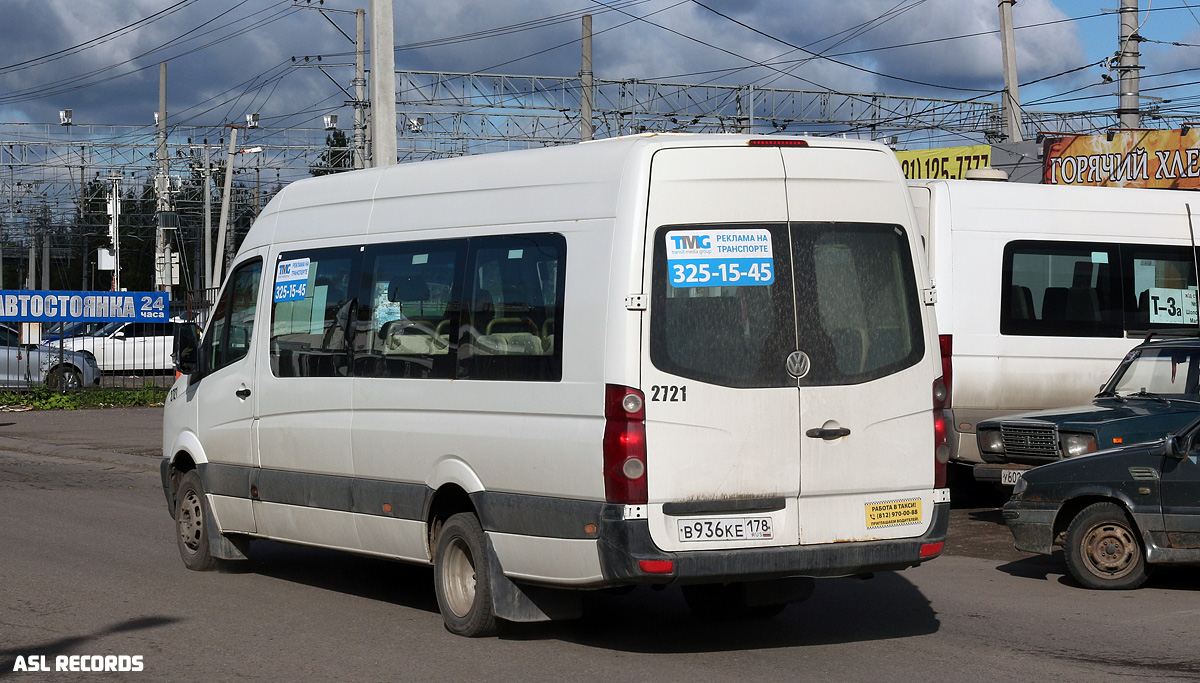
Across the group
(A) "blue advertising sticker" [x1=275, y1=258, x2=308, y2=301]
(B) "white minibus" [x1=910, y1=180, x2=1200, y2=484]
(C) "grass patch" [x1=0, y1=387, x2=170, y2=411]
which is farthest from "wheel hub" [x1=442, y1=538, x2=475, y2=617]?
(C) "grass patch" [x1=0, y1=387, x2=170, y2=411]

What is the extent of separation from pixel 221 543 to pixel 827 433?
5.07 metres

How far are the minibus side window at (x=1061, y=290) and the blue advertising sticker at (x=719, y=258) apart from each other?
22.2 ft

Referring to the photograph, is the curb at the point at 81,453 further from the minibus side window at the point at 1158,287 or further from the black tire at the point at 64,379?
the minibus side window at the point at 1158,287

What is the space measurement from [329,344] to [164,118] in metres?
48.6

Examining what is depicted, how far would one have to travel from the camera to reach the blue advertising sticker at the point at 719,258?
21.9ft

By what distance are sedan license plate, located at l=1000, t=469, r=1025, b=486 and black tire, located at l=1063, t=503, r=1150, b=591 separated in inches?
79.9

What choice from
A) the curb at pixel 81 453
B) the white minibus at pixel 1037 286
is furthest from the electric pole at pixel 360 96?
the white minibus at pixel 1037 286

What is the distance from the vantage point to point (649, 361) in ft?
21.4

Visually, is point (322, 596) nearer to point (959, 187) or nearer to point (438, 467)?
point (438, 467)

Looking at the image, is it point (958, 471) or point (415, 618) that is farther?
point (958, 471)

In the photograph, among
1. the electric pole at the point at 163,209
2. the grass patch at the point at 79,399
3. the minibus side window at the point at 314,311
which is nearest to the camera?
the minibus side window at the point at 314,311

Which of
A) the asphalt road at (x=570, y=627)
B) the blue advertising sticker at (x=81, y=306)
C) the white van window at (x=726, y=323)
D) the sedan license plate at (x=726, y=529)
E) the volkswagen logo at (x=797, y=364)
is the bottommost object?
the asphalt road at (x=570, y=627)

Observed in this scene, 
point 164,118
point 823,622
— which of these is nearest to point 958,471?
point 823,622

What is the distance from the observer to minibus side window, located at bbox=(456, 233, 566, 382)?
276 inches
